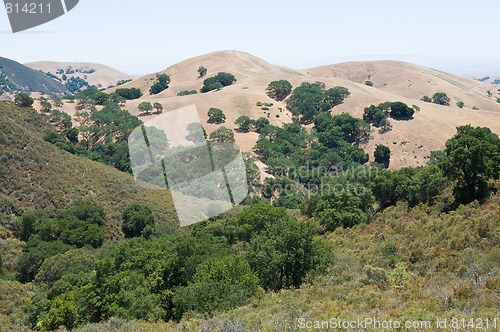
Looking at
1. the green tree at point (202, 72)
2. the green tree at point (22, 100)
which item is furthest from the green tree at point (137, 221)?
the green tree at point (202, 72)

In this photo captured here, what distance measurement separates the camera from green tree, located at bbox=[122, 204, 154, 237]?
44.5 m

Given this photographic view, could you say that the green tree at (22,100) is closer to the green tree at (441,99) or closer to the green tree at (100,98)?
the green tree at (100,98)

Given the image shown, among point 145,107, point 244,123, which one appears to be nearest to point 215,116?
point 244,123

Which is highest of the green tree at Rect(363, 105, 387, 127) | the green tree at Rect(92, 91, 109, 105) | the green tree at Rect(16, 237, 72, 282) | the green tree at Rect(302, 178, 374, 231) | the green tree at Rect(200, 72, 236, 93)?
the green tree at Rect(302, 178, 374, 231)

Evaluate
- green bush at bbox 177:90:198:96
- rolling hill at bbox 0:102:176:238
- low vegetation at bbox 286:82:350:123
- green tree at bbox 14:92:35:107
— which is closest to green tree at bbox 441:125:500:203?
rolling hill at bbox 0:102:176:238

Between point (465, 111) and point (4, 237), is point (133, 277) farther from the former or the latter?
point (465, 111)

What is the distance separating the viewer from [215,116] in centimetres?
9044

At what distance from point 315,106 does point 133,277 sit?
282ft

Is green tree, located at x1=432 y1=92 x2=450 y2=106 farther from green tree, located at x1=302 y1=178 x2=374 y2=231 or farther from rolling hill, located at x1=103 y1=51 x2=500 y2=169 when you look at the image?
green tree, located at x1=302 y1=178 x2=374 y2=231

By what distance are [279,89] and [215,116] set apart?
90.8 ft

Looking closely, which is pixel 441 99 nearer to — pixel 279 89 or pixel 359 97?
pixel 359 97

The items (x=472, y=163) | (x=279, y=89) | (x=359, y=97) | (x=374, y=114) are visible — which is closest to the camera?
(x=472, y=163)

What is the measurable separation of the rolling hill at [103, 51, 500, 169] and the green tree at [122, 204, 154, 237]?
36.7 meters

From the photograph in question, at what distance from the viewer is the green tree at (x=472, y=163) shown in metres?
26.8
